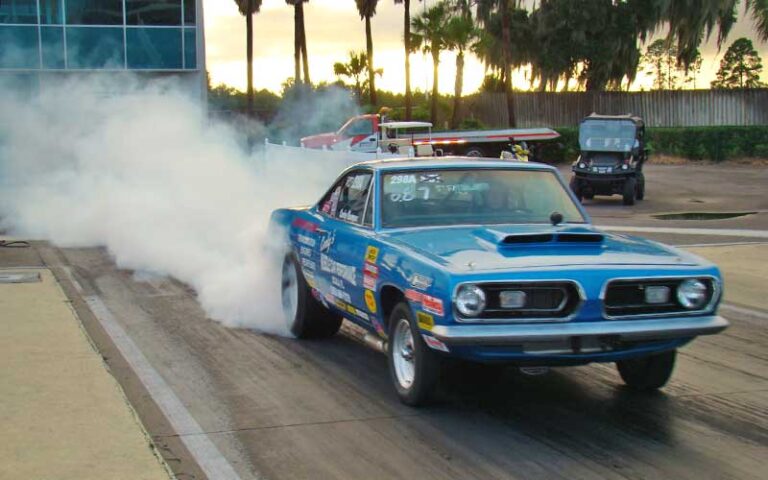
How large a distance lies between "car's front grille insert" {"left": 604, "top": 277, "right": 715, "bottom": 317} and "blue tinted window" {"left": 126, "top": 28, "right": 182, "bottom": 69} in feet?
91.8

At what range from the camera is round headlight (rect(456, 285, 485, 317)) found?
5.67 meters

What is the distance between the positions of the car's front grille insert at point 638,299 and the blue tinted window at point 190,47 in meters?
28.2

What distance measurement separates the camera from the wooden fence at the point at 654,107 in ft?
139

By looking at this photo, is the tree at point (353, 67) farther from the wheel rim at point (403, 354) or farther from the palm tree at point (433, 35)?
the wheel rim at point (403, 354)

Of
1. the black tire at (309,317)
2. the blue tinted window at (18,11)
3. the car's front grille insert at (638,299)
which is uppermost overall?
the blue tinted window at (18,11)

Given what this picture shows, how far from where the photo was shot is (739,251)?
14.6 metres

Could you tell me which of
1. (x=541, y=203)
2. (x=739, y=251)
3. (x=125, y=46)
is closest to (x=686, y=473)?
(x=541, y=203)

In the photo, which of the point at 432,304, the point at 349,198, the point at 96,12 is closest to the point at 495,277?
the point at 432,304

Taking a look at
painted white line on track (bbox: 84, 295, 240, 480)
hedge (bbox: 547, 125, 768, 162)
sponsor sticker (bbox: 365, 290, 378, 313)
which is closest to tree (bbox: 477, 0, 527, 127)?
hedge (bbox: 547, 125, 768, 162)

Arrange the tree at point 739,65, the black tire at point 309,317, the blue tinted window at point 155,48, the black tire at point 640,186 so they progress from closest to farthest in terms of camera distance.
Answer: the black tire at point 309,317, the black tire at point 640,186, the blue tinted window at point 155,48, the tree at point 739,65

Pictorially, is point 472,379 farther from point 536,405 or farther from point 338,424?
point 338,424

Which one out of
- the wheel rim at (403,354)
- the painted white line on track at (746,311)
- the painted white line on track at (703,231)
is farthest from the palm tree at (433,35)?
the wheel rim at (403,354)

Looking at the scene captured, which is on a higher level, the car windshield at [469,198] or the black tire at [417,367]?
the car windshield at [469,198]

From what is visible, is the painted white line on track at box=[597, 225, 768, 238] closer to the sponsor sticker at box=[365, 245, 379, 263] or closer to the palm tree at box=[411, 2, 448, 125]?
the sponsor sticker at box=[365, 245, 379, 263]
